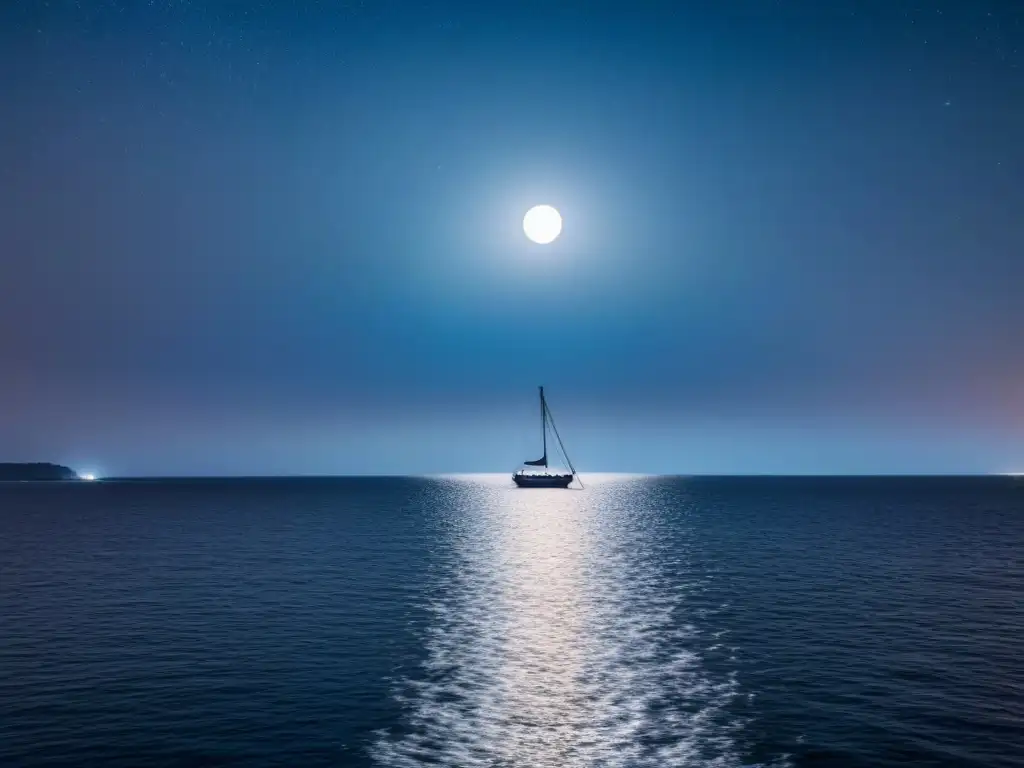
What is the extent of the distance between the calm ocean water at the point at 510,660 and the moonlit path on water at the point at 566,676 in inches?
6.3

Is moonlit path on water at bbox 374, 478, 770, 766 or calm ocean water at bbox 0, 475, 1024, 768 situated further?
calm ocean water at bbox 0, 475, 1024, 768

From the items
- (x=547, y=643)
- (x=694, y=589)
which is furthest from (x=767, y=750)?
(x=694, y=589)

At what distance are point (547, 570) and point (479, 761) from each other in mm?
52848

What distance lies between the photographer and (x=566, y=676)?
35875 mm

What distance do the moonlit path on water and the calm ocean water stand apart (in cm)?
16

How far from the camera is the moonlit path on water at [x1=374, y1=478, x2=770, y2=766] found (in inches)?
1043

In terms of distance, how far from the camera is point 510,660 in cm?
3891

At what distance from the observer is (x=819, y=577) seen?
71.2 m

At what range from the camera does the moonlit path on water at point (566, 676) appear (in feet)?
86.9

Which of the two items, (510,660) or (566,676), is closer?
(566,676)

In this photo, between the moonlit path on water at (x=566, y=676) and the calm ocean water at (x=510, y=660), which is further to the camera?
the calm ocean water at (x=510, y=660)

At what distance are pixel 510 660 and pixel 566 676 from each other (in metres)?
4.07

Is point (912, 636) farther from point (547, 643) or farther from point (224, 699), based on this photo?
point (224, 699)

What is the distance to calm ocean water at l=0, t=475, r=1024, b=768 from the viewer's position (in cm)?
2692
